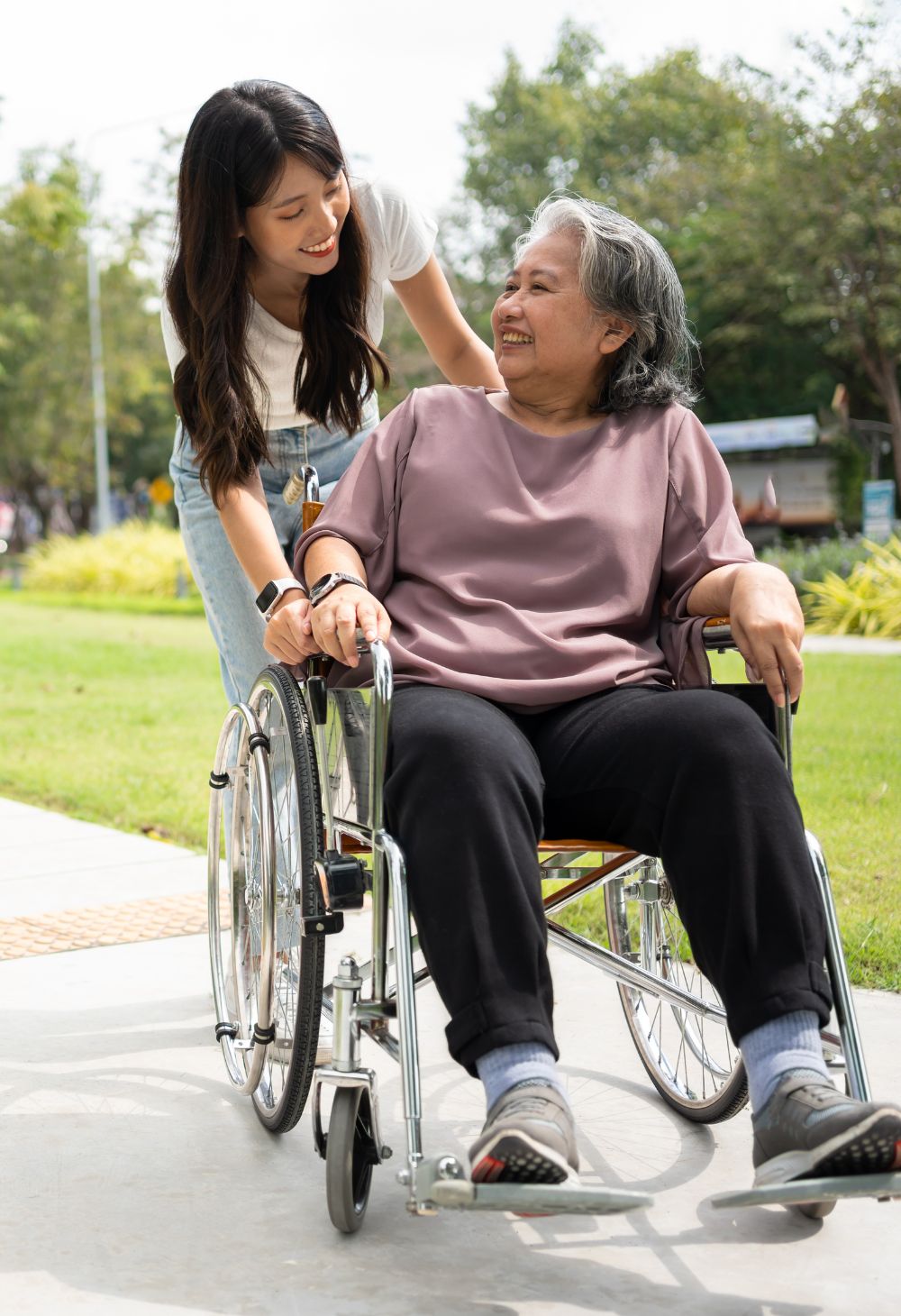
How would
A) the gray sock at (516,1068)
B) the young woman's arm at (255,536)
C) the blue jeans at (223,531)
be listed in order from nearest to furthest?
the gray sock at (516,1068) → the young woman's arm at (255,536) → the blue jeans at (223,531)

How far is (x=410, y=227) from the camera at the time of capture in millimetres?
3178

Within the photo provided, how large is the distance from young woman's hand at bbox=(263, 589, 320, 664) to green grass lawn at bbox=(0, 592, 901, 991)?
167 cm

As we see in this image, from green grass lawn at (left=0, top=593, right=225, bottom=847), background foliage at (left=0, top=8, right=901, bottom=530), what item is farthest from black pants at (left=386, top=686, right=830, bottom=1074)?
background foliage at (left=0, top=8, right=901, bottom=530)

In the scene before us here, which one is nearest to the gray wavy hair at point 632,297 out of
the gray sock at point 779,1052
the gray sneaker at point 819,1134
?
the gray sock at point 779,1052

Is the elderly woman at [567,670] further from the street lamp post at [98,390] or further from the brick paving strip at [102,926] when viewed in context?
the street lamp post at [98,390]

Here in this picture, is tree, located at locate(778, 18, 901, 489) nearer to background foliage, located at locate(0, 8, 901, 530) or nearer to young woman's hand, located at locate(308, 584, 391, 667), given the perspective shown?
background foliage, located at locate(0, 8, 901, 530)

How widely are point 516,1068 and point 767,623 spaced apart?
0.74m

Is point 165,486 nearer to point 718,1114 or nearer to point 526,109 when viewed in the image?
point 526,109

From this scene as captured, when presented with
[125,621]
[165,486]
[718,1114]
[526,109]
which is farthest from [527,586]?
[526,109]

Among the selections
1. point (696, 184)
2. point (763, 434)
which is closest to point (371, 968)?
point (763, 434)

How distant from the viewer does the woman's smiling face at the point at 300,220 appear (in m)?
2.81

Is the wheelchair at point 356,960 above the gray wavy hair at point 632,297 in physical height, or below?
below

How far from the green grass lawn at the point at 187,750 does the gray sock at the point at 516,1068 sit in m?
1.65

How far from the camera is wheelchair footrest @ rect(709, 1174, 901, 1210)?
174cm
